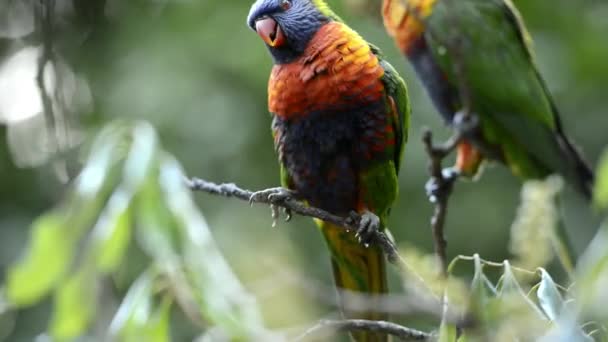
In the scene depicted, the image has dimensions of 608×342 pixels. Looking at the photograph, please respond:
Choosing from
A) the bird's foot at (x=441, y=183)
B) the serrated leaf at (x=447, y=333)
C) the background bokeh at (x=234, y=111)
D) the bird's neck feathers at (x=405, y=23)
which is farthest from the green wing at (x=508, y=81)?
the serrated leaf at (x=447, y=333)

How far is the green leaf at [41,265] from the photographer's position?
123 cm

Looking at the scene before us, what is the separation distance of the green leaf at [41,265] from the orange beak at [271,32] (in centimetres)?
78

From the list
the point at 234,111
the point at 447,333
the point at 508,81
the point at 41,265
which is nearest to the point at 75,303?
the point at 41,265

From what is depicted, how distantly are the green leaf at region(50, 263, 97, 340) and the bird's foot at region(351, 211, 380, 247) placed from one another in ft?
2.23

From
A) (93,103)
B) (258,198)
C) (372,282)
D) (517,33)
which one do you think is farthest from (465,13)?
(93,103)

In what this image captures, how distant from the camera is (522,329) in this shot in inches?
42.4

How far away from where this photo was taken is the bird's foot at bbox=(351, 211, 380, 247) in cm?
182

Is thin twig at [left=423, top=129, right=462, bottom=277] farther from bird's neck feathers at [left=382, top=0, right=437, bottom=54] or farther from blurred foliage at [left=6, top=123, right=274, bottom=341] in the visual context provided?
bird's neck feathers at [left=382, top=0, right=437, bottom=54]

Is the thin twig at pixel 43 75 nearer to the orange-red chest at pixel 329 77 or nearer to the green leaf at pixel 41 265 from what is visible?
the green leaf at pixel 41 265

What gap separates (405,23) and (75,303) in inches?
58.1

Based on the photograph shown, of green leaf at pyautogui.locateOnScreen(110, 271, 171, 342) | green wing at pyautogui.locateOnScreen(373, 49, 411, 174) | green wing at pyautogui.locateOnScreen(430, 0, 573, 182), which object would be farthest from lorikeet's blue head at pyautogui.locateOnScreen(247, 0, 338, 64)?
green wing at pyautogui.locateOnScreen(430, 0, 573, 182)

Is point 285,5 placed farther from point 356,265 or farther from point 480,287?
point 480,287

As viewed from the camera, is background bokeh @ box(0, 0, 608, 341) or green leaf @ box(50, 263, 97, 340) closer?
green leaf @ box(50, 263, 97, 340)

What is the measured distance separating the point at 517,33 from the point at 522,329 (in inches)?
70.8
